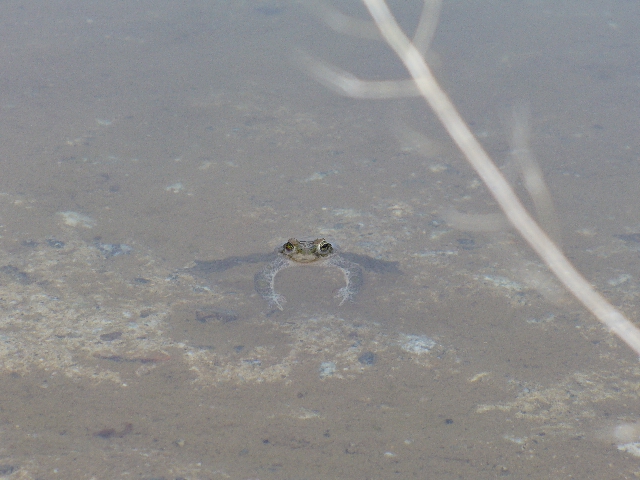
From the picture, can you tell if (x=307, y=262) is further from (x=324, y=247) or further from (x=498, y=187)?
(x=498, y=187)

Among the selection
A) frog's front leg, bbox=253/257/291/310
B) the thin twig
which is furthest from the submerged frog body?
the thin twig

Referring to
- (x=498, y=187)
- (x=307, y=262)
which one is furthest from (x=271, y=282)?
(x=498, y=187)

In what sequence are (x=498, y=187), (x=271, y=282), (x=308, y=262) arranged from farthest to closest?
(x=498, y=187)
(x=308, y=262)
(x=271, y=282)

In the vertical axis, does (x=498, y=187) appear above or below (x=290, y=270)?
above

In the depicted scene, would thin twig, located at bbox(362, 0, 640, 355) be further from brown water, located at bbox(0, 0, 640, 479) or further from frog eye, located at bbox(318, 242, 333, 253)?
frog eye, located at bbox(318, 242, 333, 253)

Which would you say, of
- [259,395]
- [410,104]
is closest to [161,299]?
[259,395]

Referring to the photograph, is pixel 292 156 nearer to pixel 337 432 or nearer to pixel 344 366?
pixel 344 366
